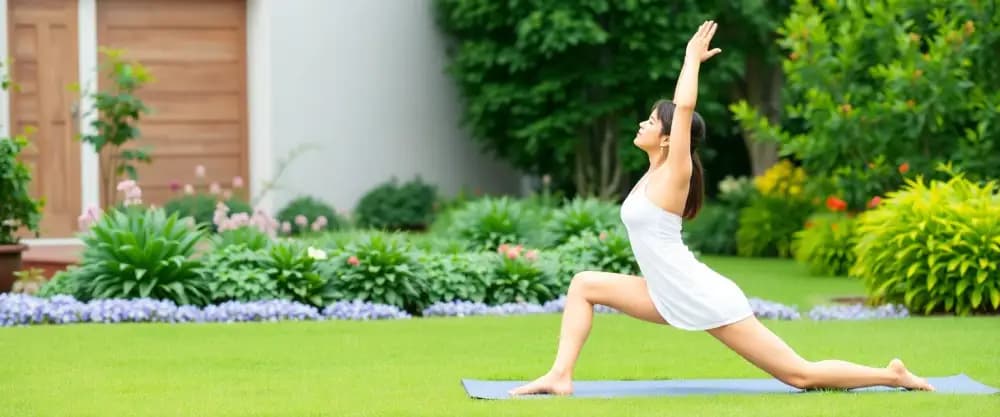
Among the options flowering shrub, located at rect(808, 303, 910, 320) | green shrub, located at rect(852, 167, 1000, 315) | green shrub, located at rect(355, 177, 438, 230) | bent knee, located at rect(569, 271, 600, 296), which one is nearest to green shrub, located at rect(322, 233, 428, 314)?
flowering shrub, located at rect(808, 303, 910, 320)

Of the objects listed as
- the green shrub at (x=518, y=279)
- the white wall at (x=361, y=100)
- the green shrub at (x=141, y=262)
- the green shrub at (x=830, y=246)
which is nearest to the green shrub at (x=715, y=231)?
the white wall at (x=361, y=100)

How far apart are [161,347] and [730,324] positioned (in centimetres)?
354

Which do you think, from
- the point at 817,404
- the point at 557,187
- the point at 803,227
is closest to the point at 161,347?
the point at 817,404

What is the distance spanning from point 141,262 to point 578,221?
3.98 metres

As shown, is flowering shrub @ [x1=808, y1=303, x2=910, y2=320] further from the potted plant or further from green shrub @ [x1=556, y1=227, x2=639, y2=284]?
the potted plant

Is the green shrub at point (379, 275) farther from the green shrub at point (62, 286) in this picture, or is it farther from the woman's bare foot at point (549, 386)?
the woman's bare foot at point (549, 386)

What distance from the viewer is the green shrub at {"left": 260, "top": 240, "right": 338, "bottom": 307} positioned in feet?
36.3

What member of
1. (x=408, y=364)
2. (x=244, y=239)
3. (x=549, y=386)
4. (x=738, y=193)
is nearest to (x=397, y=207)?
(x=738, y=193)

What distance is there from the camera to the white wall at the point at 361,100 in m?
18.3

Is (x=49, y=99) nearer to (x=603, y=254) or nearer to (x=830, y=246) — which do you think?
(x=603, y=254)

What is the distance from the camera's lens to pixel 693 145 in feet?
23.2

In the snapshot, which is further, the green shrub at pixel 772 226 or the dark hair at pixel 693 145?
the green shrub at pixel 772 226

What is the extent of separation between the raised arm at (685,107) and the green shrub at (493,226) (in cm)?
662

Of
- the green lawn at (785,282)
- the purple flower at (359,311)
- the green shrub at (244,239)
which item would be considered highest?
the green shrub at (244,239)
